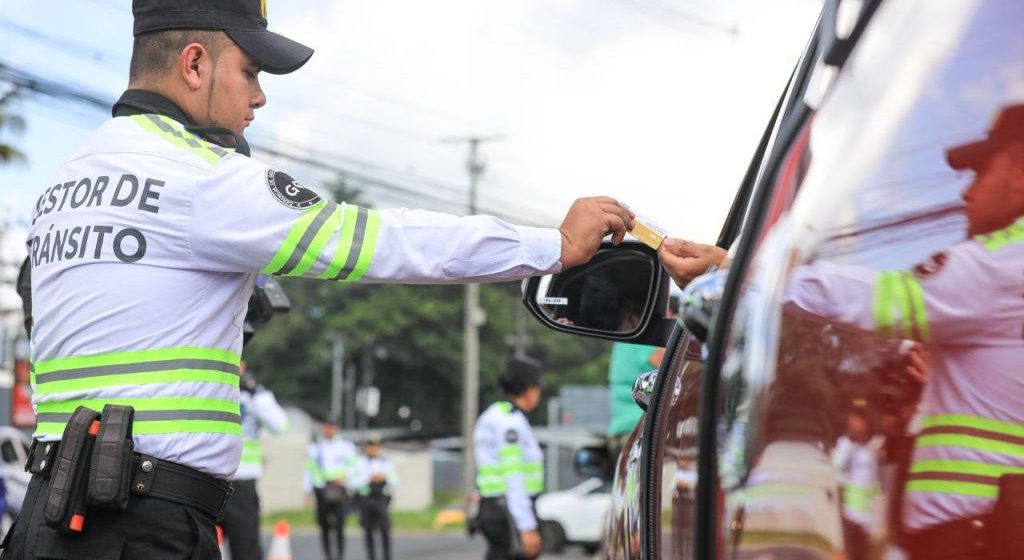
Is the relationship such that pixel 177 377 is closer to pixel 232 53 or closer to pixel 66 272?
pixel 66 272

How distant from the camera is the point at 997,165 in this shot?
1.30m

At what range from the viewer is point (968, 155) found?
1297 millimetres

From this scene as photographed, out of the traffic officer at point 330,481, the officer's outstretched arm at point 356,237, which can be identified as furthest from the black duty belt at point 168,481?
the traffic officer at point 330,481

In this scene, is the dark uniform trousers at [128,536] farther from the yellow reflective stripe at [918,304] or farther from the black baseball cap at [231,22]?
the yellow reflective stripe at [918,304]

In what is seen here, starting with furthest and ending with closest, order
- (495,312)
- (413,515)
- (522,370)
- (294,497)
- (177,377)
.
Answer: (495,312) < (294,497) < (413,515) < (522,370) < (177,377)

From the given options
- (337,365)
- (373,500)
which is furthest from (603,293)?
(337,365)

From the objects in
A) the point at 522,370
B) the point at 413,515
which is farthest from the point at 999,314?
the point at 413,515

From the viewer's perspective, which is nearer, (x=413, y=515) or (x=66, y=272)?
(x=66, y=272)

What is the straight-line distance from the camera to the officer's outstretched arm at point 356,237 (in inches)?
84.9

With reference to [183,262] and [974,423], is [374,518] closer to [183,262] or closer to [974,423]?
[183,262]

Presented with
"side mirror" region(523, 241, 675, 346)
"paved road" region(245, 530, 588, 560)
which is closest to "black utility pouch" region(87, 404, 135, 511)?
"side mirror" region(523, 241, 675, 346)

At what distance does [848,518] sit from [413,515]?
39.3 m

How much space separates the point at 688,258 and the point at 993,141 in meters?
0.95

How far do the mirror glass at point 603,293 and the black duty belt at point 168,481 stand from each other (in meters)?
0.68
